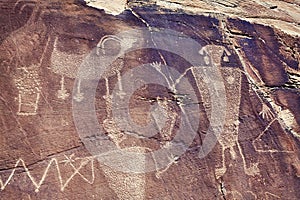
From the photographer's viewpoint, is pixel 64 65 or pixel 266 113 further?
pixel 266 113

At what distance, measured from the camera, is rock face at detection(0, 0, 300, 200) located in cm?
289

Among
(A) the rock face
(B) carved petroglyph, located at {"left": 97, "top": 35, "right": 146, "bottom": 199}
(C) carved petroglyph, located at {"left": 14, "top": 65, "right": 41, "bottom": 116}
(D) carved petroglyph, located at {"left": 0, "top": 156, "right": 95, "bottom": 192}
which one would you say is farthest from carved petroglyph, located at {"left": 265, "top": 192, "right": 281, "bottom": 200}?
(C) carved petroglyph, located at {"left": 14, "top": 65, "right": 41, "bottom": 116}

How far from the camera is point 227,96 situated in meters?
3.39

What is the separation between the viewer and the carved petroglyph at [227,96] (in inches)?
129

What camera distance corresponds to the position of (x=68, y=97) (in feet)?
9.83

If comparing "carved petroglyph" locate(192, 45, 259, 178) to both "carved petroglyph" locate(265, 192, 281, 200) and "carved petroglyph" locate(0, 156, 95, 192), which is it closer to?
"carved petroglyph" locate(265, 192, 281, 200)

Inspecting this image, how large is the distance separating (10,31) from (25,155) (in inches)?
31.2

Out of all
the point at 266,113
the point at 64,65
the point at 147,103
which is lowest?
the point at 266,113

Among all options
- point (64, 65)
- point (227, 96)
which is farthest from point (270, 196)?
point (64, 65)

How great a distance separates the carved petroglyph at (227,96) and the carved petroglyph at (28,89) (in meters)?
1.11

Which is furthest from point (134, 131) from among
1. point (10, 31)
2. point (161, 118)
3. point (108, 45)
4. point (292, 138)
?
point (292, 138)

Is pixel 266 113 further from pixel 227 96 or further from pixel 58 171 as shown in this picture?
pixel 58 171

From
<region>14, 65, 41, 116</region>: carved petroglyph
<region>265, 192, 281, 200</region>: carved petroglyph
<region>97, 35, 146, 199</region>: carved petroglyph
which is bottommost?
<region>265, 192, 281, 200</region>: carved petroglyph

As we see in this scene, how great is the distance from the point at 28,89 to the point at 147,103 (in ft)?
2.54
